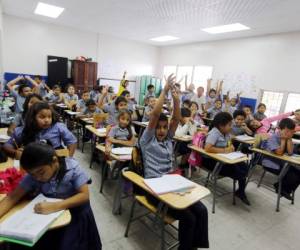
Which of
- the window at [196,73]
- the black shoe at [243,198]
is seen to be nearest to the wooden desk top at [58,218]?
the black shoe at [243,198]

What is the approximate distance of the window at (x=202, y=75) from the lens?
8.03 meters

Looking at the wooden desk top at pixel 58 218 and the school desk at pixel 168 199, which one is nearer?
the wooden desk top at pixel 58 218

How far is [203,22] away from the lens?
5383 mm

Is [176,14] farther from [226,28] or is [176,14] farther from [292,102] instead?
[292,102]

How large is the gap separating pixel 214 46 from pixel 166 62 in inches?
105

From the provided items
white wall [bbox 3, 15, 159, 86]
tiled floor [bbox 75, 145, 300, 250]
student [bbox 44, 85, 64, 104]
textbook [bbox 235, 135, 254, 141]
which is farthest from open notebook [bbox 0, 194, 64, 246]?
white wall [bbox 3, 15, 159, 86]

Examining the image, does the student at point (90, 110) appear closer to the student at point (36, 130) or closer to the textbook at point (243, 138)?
the student at point (36, 130)

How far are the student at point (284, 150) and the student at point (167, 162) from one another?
1666 mm

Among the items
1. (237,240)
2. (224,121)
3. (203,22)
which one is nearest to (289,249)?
(237,240)

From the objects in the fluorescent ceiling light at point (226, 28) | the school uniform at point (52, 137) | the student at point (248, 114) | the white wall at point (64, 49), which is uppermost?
the fluorescent ceiling light at point (226, 28)

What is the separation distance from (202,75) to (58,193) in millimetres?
7839

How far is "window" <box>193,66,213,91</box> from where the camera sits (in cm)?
803

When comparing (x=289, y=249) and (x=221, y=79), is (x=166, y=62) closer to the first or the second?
(x=221, y=79)

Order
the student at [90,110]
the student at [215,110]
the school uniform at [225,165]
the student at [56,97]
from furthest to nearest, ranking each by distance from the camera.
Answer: the student at [56,97]
the student at [215,110]
the student at [90,110]
the school uniform at [225,165]
